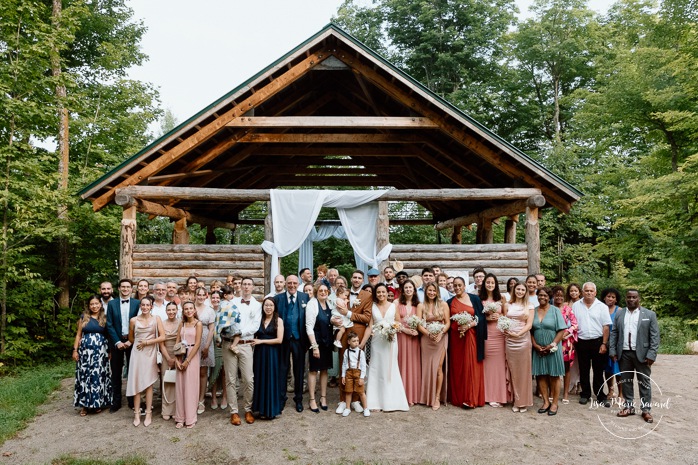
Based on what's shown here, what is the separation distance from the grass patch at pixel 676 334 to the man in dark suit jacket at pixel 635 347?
7163mm

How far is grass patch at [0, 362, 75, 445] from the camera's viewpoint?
620cm

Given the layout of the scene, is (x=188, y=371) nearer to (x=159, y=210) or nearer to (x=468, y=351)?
(x=468, y=351)

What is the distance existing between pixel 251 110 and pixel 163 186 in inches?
97.9

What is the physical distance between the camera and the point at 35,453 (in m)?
5.25

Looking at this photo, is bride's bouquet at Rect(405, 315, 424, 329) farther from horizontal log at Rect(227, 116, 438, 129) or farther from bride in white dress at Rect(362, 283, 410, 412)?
horizontal log at Rect(227, 116, 438, 129)

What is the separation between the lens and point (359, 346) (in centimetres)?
625

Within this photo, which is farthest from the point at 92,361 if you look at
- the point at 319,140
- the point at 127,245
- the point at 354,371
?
the point at 319,140

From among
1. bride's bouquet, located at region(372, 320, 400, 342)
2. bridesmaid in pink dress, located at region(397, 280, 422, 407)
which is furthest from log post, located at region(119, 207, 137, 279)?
bridesmaid in pink dress, located at region(397, 280, 422, 407)

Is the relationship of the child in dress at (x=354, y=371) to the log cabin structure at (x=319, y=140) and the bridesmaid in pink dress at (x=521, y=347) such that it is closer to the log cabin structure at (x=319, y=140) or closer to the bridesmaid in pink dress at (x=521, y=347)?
the bridesmaid in pink dress at (x=521, y=347)

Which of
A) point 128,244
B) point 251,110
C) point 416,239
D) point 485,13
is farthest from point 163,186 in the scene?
point 485,13

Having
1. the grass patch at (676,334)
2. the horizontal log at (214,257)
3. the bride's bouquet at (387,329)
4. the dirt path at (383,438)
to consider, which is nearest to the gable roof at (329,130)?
the horizontal log at (214,257)

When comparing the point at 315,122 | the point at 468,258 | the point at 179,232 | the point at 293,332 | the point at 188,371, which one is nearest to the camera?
the point at 188,371

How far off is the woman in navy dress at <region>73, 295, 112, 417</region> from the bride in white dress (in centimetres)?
394

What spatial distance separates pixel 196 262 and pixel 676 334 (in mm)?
13337
